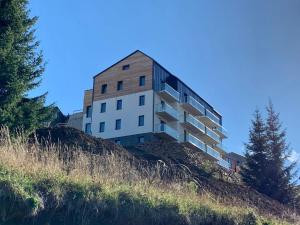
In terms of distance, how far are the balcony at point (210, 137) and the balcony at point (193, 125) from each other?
1400 mm

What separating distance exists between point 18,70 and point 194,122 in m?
43.4

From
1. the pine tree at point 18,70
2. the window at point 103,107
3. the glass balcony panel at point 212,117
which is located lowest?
the pine tree at point 18,70

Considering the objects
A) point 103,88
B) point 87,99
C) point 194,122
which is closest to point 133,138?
point 103,88

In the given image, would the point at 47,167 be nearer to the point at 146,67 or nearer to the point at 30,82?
the point at 30,82

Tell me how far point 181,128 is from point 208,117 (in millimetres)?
7351

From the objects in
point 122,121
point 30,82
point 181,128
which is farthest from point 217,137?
point 30,82

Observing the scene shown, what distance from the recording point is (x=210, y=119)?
64.4 m

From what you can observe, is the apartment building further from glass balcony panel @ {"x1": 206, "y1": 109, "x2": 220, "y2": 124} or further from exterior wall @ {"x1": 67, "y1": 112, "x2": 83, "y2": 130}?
glass balcony panel @ {"x1": 206, "y1": 109, "x2": 220, "y2": 124}

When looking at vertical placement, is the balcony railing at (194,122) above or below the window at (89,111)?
below

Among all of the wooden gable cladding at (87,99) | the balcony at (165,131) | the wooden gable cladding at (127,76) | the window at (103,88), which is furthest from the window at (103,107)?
the balcony at (165,131)

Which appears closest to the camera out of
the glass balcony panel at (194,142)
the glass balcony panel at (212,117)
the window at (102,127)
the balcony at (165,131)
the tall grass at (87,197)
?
the tall grass at (87,197)

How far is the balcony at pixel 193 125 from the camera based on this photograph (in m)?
58.0

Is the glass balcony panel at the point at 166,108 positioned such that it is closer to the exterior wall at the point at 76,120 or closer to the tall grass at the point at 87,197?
the exterior wall at the point at 76,120

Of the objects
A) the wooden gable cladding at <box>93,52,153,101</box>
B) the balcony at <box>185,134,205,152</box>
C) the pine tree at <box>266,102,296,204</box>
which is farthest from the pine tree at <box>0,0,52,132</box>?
the balcony at <box>185,134,205,152</box>
